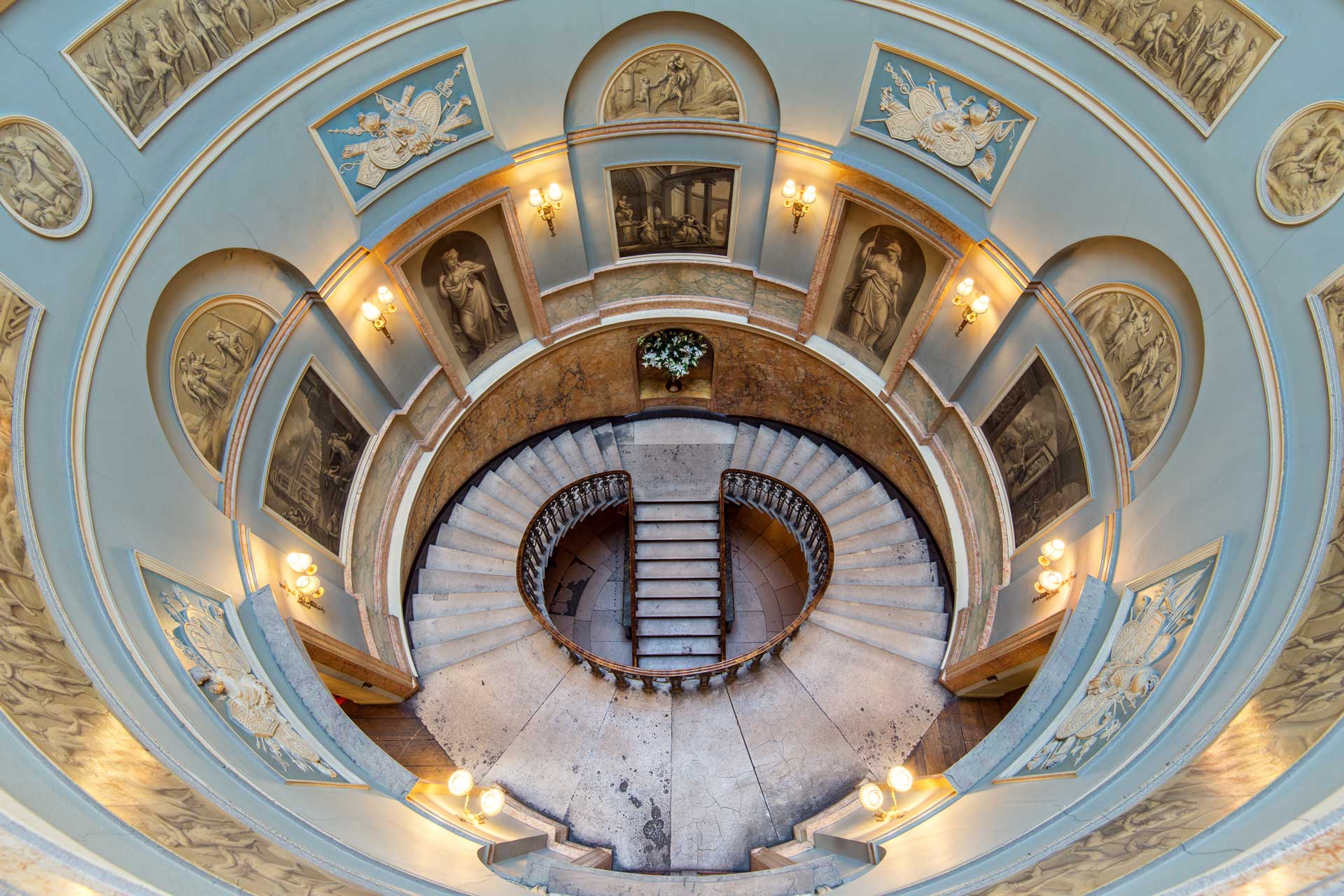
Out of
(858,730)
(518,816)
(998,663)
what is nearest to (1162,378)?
→ (998,663)

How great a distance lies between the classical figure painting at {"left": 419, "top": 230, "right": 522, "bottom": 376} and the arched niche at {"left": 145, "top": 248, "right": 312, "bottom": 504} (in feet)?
6.21

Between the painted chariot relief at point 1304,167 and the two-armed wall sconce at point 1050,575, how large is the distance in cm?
356

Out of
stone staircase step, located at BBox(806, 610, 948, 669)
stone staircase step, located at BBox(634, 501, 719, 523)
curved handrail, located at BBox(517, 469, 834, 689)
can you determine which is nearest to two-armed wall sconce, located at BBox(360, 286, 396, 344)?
curved handrail, located at BBox(517, 469, 834, 689)

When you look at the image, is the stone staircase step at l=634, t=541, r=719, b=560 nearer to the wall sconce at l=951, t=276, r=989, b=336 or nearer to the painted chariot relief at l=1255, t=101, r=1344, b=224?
the wall sconce at l=951, t=276, r=989, b=336

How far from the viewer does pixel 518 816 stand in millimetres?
7465

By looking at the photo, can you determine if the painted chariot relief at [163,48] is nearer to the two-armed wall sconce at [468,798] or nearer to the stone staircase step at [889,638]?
the two-armed wall sconce at [468,798]

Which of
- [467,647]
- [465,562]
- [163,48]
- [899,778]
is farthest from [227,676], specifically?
[899,778]

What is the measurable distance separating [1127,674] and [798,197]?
21.2 ft

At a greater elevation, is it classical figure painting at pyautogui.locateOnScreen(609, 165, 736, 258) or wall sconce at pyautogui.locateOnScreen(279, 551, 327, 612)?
classical figure painting at pyautogui.locateOnScreen(609, 165, 736, 258)

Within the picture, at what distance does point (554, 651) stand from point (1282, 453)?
7.39 meters

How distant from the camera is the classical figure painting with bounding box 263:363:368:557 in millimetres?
8094

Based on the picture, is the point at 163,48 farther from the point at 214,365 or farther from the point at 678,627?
the point at 678,627

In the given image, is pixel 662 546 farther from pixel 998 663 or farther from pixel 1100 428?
pixel 1100 428

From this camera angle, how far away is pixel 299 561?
24.7ft
